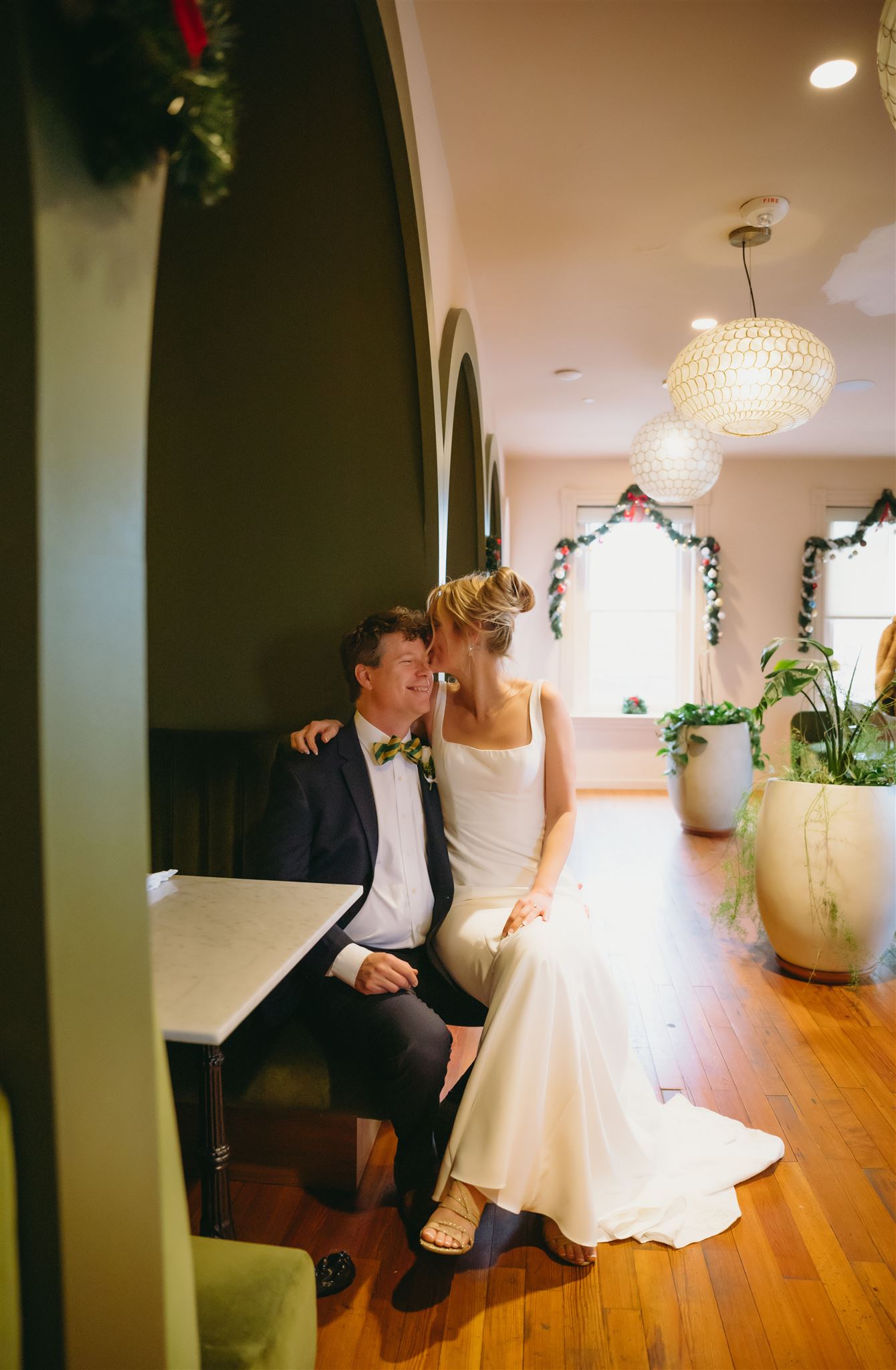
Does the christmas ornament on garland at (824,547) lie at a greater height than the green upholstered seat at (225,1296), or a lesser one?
greater

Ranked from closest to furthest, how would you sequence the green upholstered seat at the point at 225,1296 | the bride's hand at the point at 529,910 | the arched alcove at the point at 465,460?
the green upholstered seat at the point at 225,1296, the bride's hand at the point at 529,910, the arched alcove at the point at 465,460

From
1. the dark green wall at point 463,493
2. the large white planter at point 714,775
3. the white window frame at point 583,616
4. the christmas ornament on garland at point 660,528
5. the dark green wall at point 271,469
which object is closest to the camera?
the dark green wall at point 271,469

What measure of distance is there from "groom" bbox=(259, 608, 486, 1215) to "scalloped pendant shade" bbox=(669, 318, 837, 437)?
1.50 m

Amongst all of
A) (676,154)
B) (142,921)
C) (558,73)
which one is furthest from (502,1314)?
(676,154)

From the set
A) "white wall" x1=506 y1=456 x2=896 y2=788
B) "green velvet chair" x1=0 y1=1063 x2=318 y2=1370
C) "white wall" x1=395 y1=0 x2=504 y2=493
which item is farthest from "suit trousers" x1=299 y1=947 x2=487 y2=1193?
"white wall" x1=506 y1=456 x2=896 y2=788

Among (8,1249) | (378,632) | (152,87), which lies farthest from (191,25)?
(378,632)

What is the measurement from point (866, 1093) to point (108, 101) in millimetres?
2736

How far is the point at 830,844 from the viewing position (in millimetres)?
3080

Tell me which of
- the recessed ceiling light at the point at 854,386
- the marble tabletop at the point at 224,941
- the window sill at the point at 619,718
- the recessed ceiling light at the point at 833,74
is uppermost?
the recessed ceiling light at the point at 854,386

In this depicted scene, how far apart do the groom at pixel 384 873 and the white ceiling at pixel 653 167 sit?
154 centimetres

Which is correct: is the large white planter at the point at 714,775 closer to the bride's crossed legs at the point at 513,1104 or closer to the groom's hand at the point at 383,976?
the bride's crossed legs at the point at 513,1104

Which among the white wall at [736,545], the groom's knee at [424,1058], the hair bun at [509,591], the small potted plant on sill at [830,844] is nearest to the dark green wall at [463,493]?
the small potted plant on sill at [830,844]

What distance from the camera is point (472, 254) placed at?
3.61 m

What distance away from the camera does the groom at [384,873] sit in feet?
5.84
